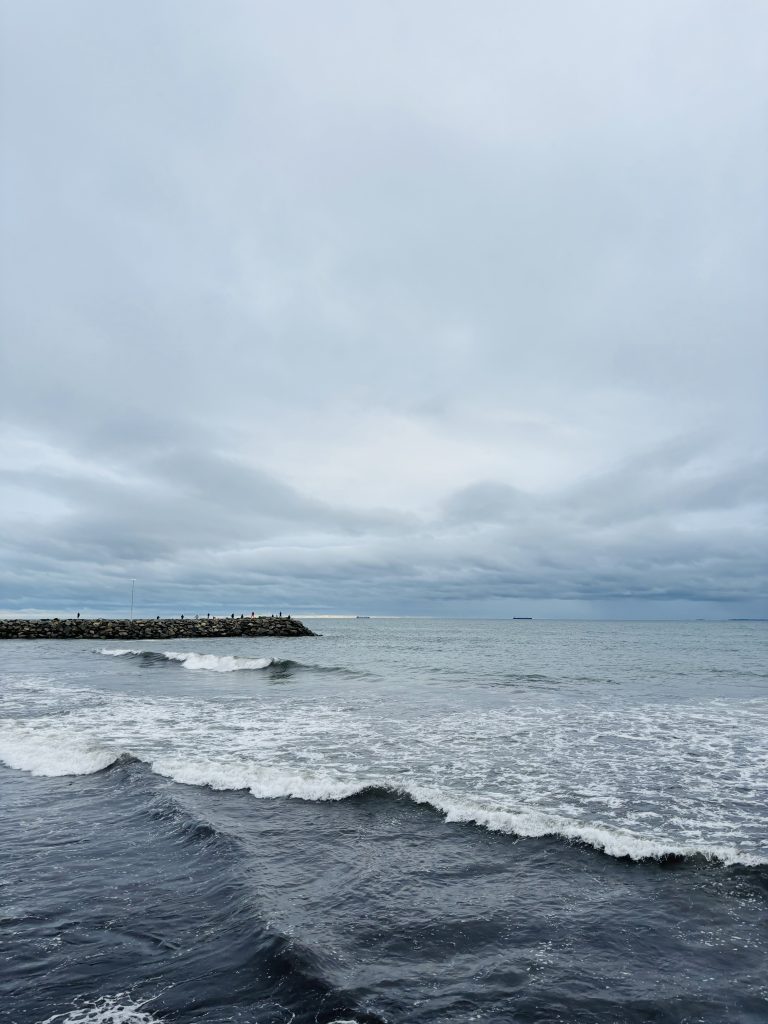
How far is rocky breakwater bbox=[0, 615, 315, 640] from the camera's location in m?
80.7

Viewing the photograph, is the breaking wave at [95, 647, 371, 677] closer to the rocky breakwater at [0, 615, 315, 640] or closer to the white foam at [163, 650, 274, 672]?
the white foam at [163, 650, 274, 672]

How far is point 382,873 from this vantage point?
8820mm

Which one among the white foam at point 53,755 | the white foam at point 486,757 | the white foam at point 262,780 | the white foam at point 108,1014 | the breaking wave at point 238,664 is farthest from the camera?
the breaking wave at point 238,664

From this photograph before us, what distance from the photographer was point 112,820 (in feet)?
36.4

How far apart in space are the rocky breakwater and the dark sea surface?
70024 mm

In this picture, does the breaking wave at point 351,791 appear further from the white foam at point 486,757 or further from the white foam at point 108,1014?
the white foam at point 108,1014

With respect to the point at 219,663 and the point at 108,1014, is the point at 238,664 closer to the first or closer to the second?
the point at 219,663

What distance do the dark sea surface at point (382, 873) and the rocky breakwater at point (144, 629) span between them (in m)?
70.0

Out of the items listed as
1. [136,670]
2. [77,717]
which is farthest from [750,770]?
[136,670]

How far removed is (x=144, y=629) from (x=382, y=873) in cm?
8624

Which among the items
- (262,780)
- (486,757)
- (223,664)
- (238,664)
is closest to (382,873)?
(262,780)

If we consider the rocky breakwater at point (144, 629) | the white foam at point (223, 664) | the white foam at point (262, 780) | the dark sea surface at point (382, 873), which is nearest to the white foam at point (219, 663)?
the white foam at point (223, 664)

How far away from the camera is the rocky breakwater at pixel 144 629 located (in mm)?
80688

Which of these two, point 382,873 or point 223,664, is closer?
point 382,873
